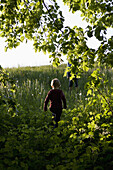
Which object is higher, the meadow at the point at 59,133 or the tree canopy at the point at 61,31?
the tree canopy at the point at 61,31

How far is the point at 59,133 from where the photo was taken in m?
5.45

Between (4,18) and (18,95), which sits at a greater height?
(4,18)

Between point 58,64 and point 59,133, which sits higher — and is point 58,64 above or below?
above

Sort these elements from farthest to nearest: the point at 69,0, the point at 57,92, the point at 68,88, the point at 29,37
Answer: the point at 68,88 < the point at 57,92 < the point at 29,37 < the point at 69,0

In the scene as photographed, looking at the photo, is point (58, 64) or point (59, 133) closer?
point (58, 64)

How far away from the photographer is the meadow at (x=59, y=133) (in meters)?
4.47

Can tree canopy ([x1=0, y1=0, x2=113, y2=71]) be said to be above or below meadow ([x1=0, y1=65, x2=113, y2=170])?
above

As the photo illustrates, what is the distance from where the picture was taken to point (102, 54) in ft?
13.1

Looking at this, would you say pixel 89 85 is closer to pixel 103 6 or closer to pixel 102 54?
pixel 102 54

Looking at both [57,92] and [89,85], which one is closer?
[89,85]

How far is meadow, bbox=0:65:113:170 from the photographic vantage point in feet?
14.7

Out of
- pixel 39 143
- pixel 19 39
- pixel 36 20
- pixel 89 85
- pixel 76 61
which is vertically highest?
pixel 36 20

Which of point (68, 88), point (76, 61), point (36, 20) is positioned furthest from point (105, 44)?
point (68, 88)

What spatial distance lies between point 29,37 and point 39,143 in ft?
8.61
